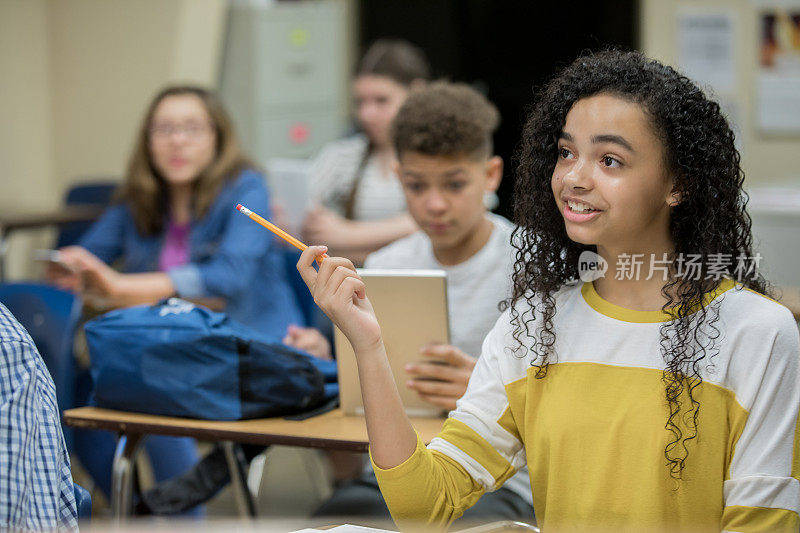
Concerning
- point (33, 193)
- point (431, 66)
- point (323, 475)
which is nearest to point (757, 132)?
point (431, 66)

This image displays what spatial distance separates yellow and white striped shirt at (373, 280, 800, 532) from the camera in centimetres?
127

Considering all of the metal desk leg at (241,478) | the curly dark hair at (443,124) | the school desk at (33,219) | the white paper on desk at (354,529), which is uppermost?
the curly dark hair at (443,124)

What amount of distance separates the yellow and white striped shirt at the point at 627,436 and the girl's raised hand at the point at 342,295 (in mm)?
186

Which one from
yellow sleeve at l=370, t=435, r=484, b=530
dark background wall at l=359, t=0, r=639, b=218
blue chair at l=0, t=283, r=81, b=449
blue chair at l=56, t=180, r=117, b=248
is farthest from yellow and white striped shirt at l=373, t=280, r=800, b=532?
dark background wall at l=359, t=0, r=639, b=218

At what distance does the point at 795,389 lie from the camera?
127cm

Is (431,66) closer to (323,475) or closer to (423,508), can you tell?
(323,475)

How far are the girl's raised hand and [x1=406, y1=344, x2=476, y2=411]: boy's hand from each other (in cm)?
46

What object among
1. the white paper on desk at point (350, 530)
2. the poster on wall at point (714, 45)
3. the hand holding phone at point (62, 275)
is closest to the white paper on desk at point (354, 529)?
the white paper on desk at point (350, 530)

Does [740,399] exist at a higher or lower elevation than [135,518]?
higher

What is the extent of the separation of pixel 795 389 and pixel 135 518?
1483 mm

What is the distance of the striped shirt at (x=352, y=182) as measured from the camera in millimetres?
3412

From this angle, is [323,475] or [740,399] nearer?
[740,399]

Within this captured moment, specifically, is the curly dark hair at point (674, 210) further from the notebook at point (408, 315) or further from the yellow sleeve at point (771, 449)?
the notebook at point (408, 315)

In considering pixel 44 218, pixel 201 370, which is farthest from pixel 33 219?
pixel 201 370
